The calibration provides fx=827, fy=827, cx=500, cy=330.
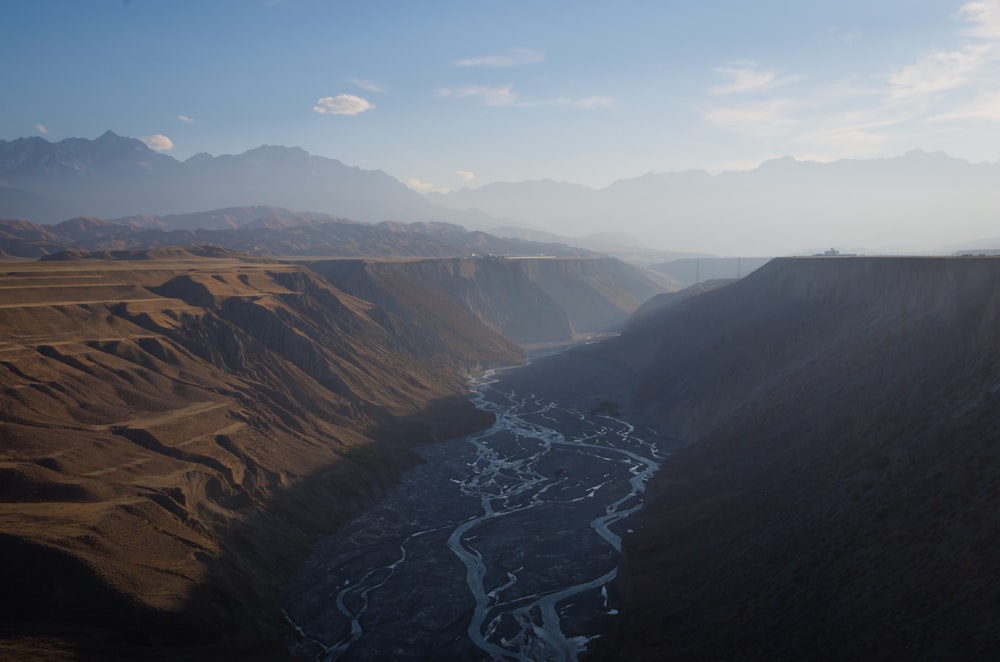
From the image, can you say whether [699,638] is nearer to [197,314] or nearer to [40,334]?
[40,334]

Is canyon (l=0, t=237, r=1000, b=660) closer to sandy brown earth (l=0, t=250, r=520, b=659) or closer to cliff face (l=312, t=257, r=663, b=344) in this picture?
sandy brown earth (l=0, t=250, r=520, b=659)

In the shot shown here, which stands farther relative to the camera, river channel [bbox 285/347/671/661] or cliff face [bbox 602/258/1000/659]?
river channel [bbox 285/347/671/661]

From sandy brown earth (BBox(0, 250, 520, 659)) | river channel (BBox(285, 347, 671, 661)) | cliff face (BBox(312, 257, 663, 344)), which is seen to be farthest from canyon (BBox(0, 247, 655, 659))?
cliff face (BBox(312, 257, 663, 344))

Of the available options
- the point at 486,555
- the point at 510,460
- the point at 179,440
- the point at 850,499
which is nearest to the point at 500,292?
the point at 510,460

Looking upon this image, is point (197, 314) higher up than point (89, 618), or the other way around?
point (197, 314)

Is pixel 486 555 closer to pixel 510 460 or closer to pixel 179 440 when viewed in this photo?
pixel 179 440

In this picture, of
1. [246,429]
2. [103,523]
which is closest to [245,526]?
[103,523]

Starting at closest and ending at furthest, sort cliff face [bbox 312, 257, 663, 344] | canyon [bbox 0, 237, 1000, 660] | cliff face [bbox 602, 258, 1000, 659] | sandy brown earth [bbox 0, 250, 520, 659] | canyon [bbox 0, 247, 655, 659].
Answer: cliff face [bbox 602, 258, 1000, 659], canyon [bbox 0, 237, 1000, 660], sandy brown earth [bbox 0, 250, 520, 659], canyon [bbox 0, 247, 655, 659], cliff face [bbox 312, 257, 663, 344]
